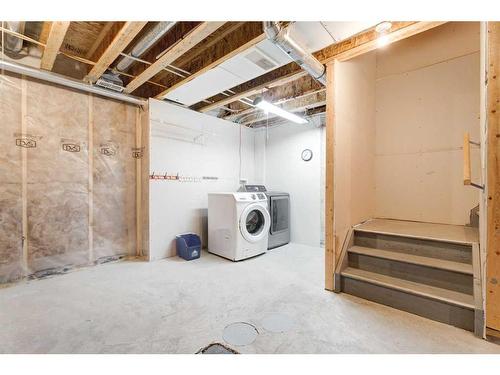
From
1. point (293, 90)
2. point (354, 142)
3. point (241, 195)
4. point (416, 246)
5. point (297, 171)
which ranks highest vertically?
point (293, 90)

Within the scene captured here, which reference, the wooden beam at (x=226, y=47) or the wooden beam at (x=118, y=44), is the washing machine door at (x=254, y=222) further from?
the wooden beam at (x=118, y=44)

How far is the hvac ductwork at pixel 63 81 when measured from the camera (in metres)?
2.51

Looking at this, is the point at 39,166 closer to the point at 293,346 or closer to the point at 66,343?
the point at 66,343

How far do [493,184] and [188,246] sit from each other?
3471mm

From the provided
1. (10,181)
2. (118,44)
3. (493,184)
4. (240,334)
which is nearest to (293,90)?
(118,44)

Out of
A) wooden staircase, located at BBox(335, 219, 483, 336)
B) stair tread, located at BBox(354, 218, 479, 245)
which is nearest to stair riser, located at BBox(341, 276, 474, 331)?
wooden staircase, located at BBox(335, 219, 483, 336)

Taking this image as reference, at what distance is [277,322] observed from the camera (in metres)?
1.88

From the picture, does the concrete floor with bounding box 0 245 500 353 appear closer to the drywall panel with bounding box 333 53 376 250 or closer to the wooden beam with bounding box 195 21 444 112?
the drywall panel with bounding box 333 53 376 250

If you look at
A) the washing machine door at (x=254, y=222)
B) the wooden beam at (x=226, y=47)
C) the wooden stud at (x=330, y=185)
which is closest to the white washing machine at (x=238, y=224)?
the washing machine door at (x=254, y=222)

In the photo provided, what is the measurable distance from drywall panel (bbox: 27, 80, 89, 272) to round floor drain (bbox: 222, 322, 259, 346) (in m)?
2.54

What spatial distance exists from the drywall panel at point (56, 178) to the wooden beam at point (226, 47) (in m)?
1.55

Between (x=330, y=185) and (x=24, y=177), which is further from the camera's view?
(x=24, y=177)

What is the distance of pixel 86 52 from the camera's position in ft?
9.58

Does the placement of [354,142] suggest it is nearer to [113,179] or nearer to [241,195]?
[241,195]
